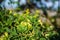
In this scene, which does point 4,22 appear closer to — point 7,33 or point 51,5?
point 7,33

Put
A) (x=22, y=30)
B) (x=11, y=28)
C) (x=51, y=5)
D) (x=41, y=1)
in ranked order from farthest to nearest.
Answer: (x=51, y=5), (x=41, y=1), (x=11, y=28), (x=22, y=30)

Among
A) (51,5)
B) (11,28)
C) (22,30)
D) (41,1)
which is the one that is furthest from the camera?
(51,5)

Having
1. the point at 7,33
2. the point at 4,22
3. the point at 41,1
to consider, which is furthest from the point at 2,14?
the point at 41,1

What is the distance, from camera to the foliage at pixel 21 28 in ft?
10.7

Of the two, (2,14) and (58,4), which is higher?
(2,14)

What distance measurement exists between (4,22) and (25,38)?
494mm

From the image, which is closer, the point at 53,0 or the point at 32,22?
the point at 32,22

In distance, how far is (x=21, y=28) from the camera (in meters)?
3.26

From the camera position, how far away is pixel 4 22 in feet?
11.7

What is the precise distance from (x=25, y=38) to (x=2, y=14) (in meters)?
0.62

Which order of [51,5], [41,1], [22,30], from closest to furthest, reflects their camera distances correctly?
[22,30]
[41,1]
[51,5]

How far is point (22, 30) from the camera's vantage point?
325cm

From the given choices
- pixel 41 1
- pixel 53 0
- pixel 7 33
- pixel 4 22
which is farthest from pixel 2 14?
pixel 53 0

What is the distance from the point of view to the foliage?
3.28m
